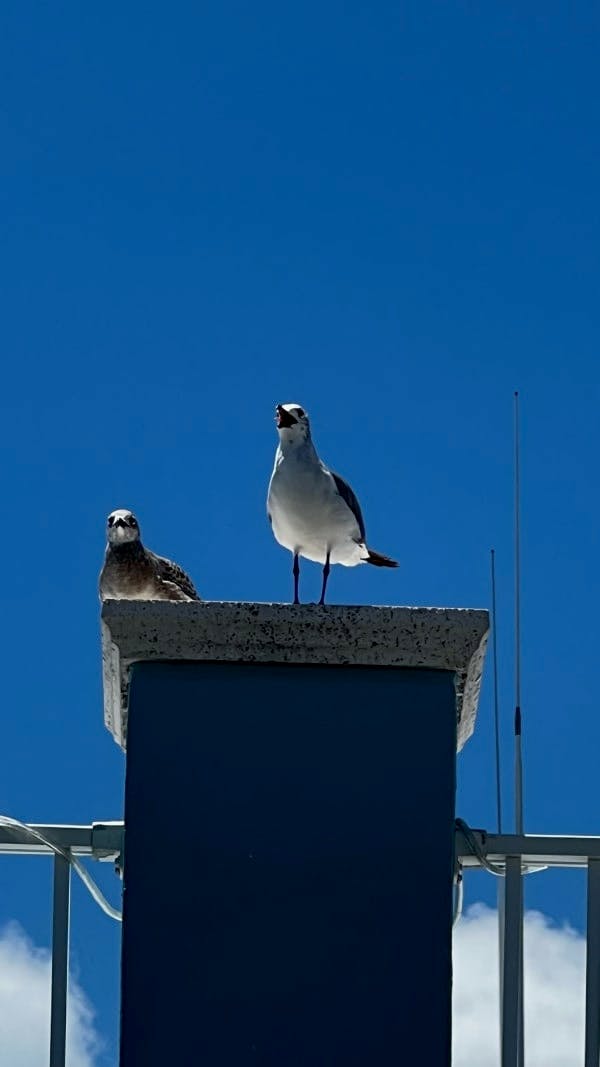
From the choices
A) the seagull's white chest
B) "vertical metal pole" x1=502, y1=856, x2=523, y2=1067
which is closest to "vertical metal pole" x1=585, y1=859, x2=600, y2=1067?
"vertical metal pole" x1=502, y1=856, x2=523, y2=1067

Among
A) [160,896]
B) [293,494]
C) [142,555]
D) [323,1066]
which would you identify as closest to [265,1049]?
[323,1066]

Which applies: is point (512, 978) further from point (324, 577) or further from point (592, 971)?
point (324, 577)

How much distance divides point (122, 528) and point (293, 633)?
2.10 meters

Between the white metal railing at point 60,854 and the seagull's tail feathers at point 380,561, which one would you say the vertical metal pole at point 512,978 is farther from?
the seagull's tail feathers at point 380,561

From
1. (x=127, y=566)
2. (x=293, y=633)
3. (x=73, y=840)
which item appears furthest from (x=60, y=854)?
(x=127, y=566)

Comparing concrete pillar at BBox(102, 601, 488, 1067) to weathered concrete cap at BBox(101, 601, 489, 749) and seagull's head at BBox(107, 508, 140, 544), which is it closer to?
weathered concrete cap at BBox(101, 601, 489, 749)

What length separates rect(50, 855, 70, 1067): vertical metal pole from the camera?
3.15 m

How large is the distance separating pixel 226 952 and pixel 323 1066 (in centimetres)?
25

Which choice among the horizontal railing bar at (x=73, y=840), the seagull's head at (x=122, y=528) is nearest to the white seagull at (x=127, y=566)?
the seagull's head at (x=122, y=528)

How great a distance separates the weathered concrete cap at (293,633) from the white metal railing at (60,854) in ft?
1.44

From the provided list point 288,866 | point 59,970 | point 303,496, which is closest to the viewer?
point 288,866

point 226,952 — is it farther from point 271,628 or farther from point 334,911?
point 271,628

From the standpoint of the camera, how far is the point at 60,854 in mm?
3256

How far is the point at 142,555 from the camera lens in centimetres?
497
